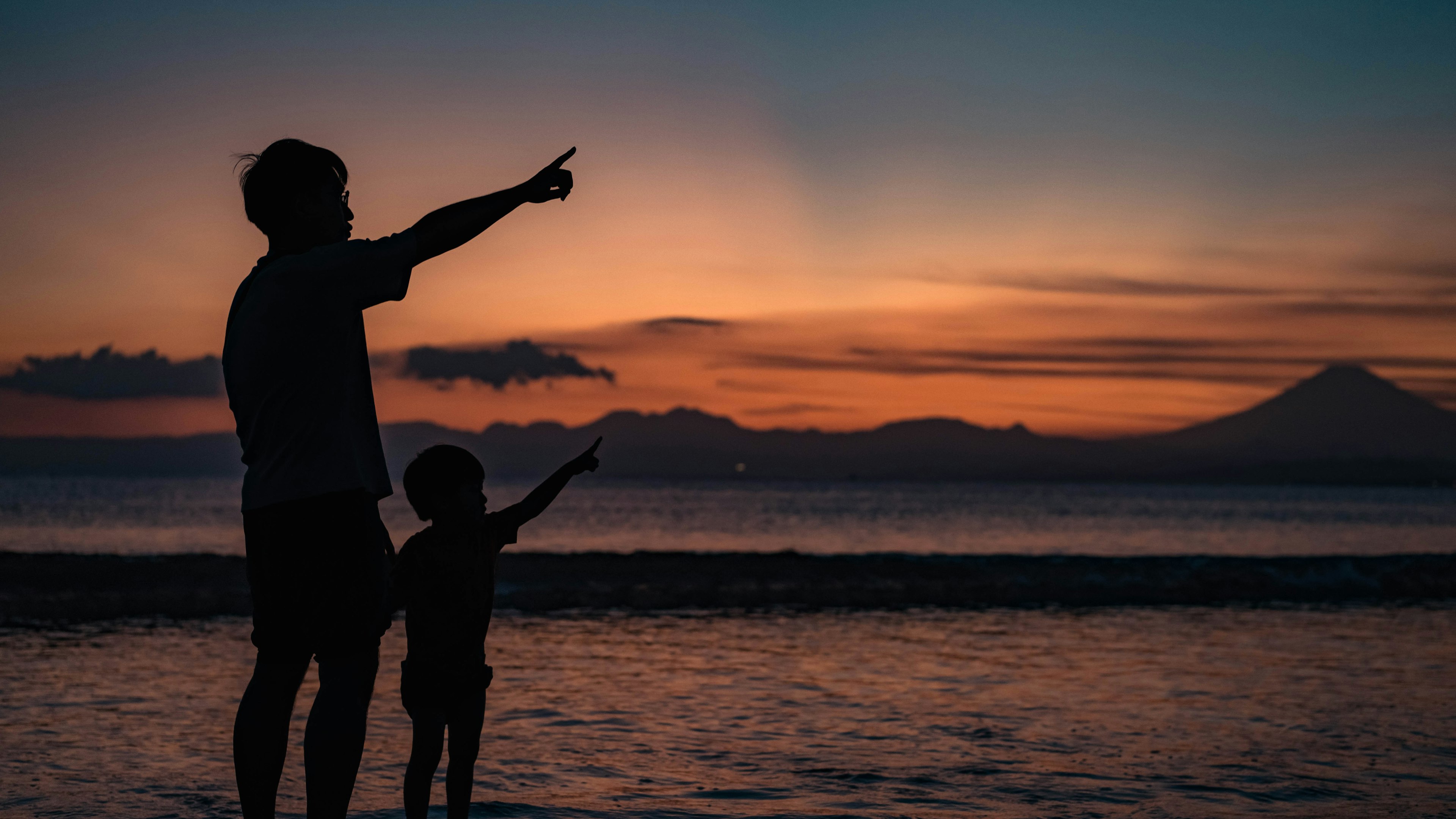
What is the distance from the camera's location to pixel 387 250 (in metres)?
2.83

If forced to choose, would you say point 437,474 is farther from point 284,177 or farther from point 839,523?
point 839,523

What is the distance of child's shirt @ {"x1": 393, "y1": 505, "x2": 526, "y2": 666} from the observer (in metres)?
3.66

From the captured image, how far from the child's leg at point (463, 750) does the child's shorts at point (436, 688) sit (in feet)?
0.06

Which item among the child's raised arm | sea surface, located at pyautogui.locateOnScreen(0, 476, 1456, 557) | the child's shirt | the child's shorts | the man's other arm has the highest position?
the man's other arm

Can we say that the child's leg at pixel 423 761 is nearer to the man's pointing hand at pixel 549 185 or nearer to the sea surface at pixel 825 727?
the sea surface at pixel 825 727

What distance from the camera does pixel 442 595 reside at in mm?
3693

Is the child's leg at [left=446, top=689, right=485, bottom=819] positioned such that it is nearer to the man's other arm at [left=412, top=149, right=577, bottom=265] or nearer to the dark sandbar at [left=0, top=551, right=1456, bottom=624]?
the man's other arm at [left=412, top=149, right=577, bottom=265]

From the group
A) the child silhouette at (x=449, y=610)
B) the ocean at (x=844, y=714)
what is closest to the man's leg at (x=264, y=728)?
the child silhouette at (x=449, y=610)

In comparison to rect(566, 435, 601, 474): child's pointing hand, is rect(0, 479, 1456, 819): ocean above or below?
below

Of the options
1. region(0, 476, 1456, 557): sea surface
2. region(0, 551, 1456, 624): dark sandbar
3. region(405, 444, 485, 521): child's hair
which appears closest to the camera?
region(405, 444, 485, 521): child's hair

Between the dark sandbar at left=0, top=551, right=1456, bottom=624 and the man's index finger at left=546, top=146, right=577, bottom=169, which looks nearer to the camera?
the man's index finger at left=546, top=146, right=577, bottom=169

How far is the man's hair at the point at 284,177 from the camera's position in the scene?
3039mm

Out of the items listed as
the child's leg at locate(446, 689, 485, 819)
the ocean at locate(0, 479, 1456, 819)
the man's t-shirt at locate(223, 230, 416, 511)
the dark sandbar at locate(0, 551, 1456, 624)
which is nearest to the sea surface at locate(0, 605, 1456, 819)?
the ocean at locate(0, 479, 1456, 819)

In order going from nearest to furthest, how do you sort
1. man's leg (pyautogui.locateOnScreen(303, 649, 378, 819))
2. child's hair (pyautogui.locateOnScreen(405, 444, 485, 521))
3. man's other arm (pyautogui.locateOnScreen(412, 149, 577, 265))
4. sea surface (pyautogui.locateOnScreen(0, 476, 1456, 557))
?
man's other arm (pyautogui.locateOnScreen(412, 149, 577, 265)), man's leg (pyautogui.locateOnScreen(303, 649, 378, 819)), child's hair (pyautogui.locateOnScreen(405, 444, 485, 521)), sea surface (pyautogui.locateOnScreen(0, 476, 1456, 557))
